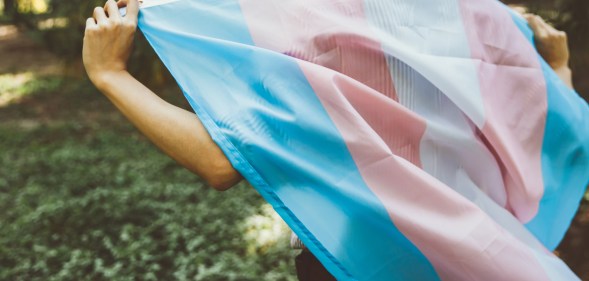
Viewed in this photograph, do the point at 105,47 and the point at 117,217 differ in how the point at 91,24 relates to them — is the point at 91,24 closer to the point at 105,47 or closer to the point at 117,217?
the point at 105,47

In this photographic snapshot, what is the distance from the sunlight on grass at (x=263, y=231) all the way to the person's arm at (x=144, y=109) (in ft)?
8.96

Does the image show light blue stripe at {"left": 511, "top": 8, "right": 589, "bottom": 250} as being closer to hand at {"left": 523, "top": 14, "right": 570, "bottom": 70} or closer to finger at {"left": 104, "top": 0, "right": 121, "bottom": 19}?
hand at {"left": 523, "top": 14, "right": 570, "bottom": 70}

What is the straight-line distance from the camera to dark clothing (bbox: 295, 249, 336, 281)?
1547 millimetres

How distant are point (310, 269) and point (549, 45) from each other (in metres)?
0.96

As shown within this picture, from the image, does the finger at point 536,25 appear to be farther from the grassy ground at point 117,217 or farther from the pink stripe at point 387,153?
the grassy ground at point 117,217

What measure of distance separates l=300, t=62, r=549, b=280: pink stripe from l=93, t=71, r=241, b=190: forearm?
0.78ft

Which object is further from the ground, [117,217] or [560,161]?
[560,161]

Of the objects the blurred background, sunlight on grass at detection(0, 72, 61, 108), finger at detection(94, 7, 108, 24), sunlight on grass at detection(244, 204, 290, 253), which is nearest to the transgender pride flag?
finger at detection(94, 7, 108, 24)

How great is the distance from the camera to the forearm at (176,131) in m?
1.23

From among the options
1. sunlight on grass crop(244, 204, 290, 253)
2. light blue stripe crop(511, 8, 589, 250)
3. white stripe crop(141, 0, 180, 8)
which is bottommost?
sunlight on grass crop(244, 204, 290, 253)

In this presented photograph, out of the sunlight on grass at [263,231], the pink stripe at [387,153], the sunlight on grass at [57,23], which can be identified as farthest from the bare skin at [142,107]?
the sunlight on grass at [57,23]

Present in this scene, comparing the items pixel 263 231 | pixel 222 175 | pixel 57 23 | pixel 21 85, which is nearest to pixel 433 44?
pixel 222 175

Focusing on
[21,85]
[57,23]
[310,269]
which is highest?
[310,269]

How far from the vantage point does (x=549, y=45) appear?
184 cm
